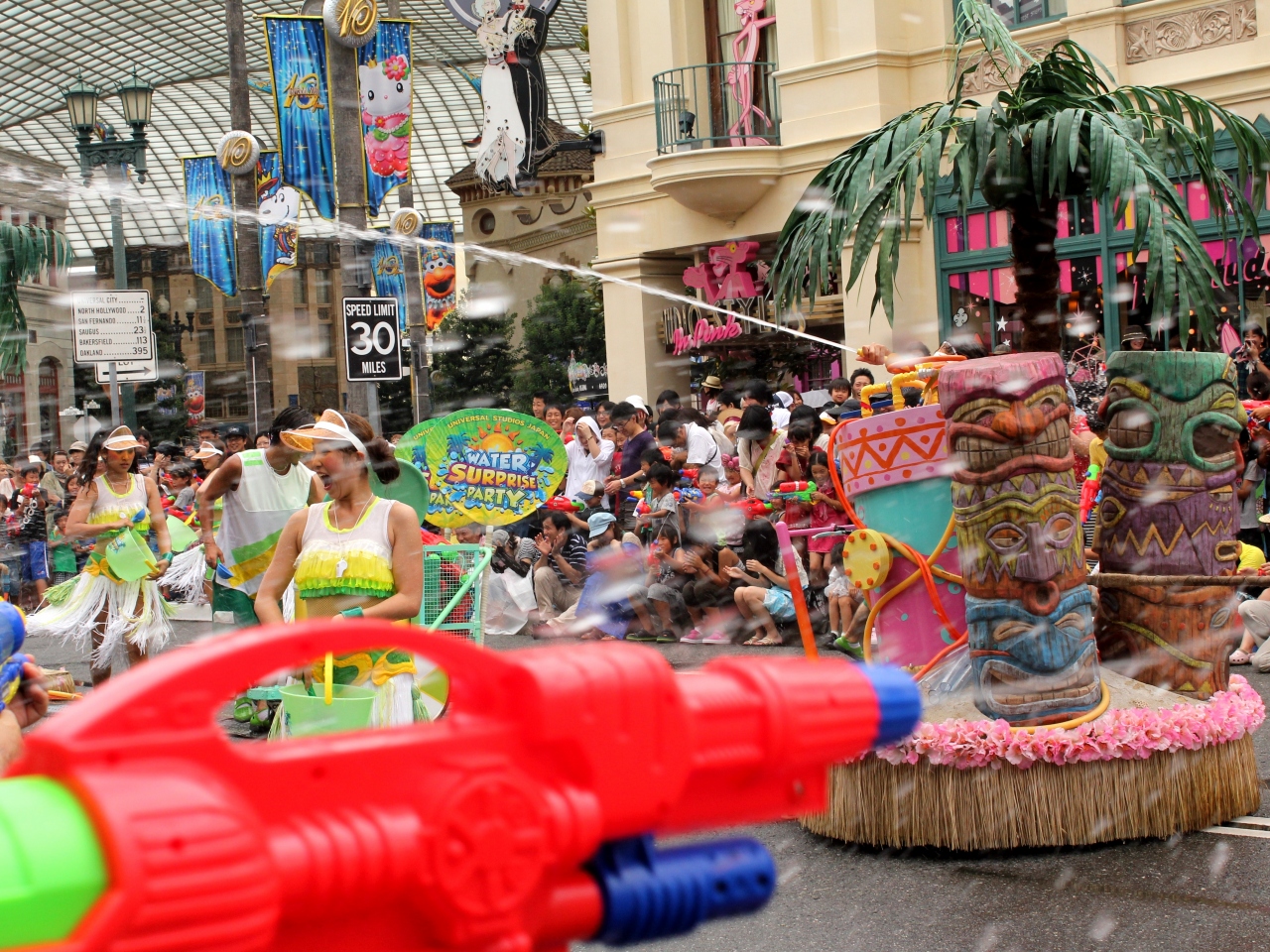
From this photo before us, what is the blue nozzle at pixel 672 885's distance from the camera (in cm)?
143

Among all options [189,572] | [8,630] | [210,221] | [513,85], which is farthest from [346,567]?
[210,221]

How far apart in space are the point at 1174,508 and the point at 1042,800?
1267mm

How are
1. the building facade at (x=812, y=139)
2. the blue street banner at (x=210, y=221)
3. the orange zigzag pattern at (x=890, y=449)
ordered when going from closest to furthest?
the orange zigzag pattern at (x=890, y=449) → the building facade at (x=812, y=139) → the blue street banner at (x=210, y=221)

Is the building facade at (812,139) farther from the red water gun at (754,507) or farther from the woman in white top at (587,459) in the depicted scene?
the red water gun at (754,507)

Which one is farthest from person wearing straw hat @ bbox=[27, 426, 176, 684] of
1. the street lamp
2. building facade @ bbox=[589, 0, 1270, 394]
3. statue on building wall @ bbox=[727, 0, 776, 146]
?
statue on building wall @ bbox=[727, 0, 776, 146]

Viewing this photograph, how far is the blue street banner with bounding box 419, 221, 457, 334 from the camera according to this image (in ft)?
81.1

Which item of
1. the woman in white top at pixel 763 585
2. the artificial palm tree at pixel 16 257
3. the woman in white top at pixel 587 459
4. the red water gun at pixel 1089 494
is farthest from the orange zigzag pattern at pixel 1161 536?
the artificial palm tree at pixel 16 257

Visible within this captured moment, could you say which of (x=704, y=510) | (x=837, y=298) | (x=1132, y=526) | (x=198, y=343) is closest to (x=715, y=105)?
(x=837, y=298)

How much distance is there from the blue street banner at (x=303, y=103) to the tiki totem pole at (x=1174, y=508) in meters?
10.4

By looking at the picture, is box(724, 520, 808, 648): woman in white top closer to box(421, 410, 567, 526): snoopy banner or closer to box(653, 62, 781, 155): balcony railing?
box(421, 410, 567, 526): snoopy banner

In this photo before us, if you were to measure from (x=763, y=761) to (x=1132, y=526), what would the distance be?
190 inches

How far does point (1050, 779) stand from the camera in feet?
17.7

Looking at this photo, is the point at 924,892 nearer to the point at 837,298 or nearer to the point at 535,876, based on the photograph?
the point at 535,876

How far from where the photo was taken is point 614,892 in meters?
1.42
